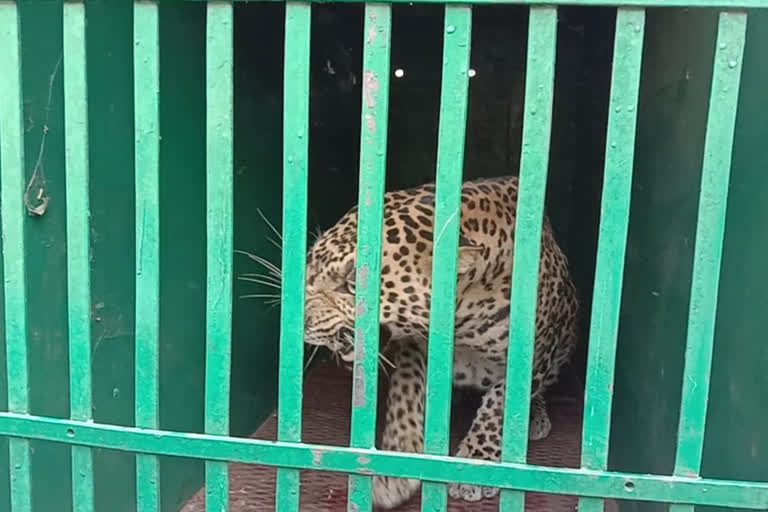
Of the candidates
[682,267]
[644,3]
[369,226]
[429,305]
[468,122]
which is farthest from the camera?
[468,122]

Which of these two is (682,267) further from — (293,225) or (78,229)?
(78,229)

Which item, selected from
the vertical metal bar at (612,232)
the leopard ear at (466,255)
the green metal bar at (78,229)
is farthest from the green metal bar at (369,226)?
the leopard ear at (466,255)

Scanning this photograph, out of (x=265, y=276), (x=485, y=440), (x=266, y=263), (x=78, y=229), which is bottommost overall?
(x=485, y=440)

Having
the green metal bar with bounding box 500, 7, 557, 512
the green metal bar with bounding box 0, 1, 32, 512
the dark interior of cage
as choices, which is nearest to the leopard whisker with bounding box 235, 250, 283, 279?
the dark interior of cage

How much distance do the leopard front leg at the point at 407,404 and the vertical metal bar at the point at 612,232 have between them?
1.08m

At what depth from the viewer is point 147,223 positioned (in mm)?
1325

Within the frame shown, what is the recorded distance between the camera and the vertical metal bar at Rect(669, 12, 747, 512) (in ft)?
3.78

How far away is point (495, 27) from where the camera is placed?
3549 millimetres

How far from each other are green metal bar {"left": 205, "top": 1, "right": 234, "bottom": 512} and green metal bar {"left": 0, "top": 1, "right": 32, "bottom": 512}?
1.11 ft

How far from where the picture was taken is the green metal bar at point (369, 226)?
122 centimetres

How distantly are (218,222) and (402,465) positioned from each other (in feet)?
1.61

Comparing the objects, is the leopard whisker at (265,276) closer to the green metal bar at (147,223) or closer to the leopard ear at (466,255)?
the leopard ear at (466,255)

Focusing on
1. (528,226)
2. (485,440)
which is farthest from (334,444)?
(528,226)

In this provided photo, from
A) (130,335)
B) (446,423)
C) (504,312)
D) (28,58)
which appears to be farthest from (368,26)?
(504,312)
